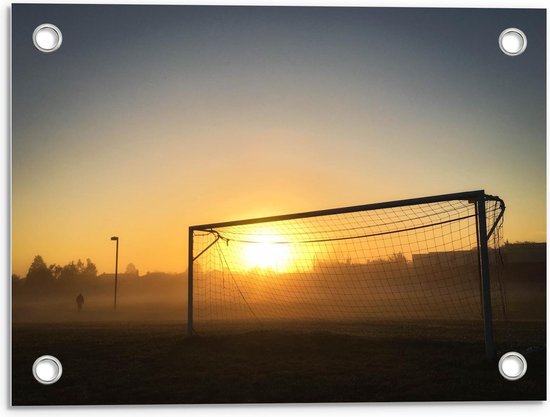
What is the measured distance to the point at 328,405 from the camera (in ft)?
9.67

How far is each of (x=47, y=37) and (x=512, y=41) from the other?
7.87 feet

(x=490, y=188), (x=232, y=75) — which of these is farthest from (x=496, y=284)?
(x=232, y=75)

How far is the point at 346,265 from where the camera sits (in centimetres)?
459

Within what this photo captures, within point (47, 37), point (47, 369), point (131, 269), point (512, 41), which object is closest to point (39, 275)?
point (47, 369)

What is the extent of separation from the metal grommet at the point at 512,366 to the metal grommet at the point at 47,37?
2789mm

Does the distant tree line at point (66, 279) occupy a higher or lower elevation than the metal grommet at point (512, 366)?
higher

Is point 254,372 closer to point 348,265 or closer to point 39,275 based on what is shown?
point 39,275

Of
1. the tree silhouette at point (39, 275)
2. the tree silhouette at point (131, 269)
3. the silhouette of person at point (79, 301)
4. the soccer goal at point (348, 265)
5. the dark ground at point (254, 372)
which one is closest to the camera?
the dark ground at point (254, 372)

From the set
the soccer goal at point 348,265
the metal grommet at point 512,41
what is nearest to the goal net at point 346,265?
the soccer goal at point 348,265

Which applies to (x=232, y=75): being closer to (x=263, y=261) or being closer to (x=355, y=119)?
(x=355, y=119)

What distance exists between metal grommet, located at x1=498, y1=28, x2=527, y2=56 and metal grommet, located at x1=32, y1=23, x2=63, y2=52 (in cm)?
229

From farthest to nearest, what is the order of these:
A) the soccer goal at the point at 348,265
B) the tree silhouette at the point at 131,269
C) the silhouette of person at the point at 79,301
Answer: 1. the tree silhouette at the point at 131,269
2. the soccer goal at the point at 348,265
3. the silhouette of person at the point at 79,301

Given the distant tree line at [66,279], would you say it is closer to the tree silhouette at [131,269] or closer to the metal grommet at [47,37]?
the tree silhouette at [131,269]

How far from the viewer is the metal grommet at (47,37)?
119 inches
